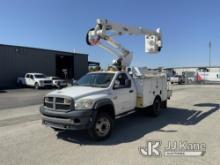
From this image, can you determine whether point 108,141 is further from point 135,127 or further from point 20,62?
point 20,62

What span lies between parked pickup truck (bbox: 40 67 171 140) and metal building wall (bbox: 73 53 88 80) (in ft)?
106

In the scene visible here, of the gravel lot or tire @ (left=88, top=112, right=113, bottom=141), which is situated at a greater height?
tire @ (left=88, top=112, right=113, bottom=141)

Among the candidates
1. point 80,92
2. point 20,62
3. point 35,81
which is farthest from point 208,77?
point 80,92

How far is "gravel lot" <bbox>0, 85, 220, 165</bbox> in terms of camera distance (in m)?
4.97

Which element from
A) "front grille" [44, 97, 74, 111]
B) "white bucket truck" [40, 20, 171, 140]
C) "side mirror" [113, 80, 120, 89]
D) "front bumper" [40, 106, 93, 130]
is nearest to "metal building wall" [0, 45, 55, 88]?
"white bucket truck" [40, 20, 171, 140]

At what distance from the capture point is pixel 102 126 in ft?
21.0

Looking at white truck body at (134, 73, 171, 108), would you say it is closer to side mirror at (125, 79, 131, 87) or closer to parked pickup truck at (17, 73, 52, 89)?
side mirror at (125, 79, 131, 87)

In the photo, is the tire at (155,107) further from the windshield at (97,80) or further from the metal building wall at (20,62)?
the metal building wall at (20,62)

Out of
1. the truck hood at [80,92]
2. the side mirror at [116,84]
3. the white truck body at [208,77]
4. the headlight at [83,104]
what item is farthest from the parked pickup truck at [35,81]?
the white truck body at [208,77]

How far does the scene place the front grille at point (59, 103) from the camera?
6.05m

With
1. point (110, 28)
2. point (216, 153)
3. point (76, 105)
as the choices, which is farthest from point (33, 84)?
point (216, 153)

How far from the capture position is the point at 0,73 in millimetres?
29469

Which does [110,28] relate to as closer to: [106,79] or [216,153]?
[106,79]

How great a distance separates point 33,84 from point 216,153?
1024 inches
